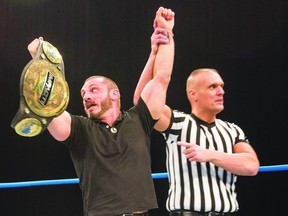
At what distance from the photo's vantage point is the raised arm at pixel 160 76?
1.77m

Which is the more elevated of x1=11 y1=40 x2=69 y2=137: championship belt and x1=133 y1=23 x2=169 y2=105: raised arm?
x1=133 y1=23 x2=169 y2=105: raised arm

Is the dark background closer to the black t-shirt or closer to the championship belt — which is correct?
the black t-shirt

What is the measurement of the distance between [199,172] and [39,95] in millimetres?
877

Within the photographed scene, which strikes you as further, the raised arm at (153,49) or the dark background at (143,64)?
the dark background at (143,64)

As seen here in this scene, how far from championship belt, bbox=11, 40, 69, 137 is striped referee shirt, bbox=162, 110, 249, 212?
2.23 ft

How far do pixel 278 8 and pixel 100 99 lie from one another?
9.42ft

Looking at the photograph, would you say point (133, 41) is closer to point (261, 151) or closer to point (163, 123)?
point (261, 151)

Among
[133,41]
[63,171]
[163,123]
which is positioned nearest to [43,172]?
[63,171]

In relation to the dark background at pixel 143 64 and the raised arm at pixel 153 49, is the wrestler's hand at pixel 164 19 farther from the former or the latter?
the dark background at pixel 143 64

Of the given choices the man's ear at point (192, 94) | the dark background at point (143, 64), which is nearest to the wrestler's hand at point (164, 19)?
the man's ear at point (192, 94)

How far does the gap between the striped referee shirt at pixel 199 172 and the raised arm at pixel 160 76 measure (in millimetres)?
223

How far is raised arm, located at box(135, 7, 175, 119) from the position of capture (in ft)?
5.82

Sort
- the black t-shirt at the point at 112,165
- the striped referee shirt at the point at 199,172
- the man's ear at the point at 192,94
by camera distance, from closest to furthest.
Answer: the black t-shirt at the point at 112,165 < the striped referee shirt at the point at 199,172 < the man's ear at the point at 192,94

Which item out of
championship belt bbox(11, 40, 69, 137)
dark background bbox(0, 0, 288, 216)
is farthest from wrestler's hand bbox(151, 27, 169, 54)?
dark background bbox(0, 0, 288, 216)
